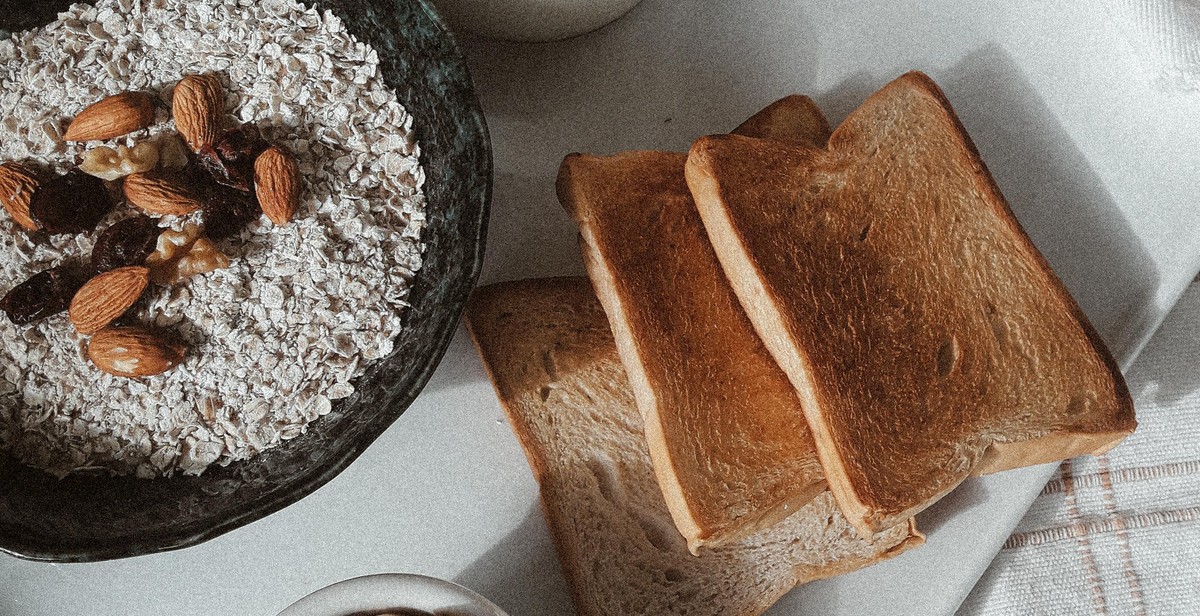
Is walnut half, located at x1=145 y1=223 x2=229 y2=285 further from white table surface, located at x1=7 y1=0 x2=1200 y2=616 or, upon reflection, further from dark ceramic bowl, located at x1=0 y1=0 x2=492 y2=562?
white table surface, located at x1=7 y1=0 x2=1200 y2=616

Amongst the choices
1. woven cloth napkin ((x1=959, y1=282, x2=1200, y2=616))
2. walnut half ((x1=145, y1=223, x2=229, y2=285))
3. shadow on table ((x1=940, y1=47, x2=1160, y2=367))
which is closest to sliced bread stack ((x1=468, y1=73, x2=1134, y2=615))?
shadow on table ((x1=940, y1=47, x2=1160, y2=367))

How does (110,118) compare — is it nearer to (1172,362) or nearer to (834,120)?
(834,120)

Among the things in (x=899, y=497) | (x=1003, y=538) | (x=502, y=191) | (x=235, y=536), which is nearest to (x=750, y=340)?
(x=899, y=497)

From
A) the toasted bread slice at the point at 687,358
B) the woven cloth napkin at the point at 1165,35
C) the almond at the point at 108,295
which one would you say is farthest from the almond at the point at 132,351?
the woven cloth napkin at the point at 1165,35

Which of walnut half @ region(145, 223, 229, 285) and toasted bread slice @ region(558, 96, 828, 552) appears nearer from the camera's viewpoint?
walnut half @ region(145, 223, 229, 285)

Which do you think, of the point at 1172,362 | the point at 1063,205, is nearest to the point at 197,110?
the point at 1063,205

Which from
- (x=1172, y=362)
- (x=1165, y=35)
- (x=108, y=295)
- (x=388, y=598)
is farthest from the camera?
(x=1172, y=362)

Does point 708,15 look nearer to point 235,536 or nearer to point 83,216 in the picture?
point 83,216
